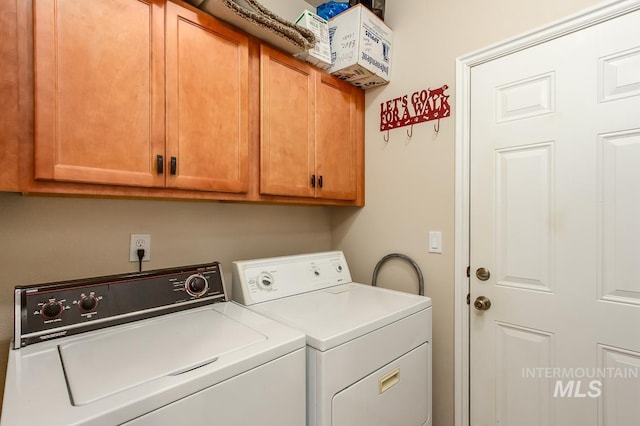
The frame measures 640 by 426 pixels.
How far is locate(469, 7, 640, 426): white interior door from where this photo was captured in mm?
1211

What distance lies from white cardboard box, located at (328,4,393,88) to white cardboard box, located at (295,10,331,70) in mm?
50

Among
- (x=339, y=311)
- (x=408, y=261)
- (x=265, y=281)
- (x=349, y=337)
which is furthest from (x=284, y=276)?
(x=408, y=261)

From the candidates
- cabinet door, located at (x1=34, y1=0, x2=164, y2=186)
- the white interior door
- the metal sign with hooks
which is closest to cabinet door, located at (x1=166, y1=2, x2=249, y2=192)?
cabinet door, located at (x1=34, y1=0, x2=164, y2=186)

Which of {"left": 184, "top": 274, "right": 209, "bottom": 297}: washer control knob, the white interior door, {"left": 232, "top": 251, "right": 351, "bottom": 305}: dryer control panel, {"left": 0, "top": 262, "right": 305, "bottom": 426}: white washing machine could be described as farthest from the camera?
{"left": 232, "top": 251, "right": 351, "bottom": 305}: dryer control panel

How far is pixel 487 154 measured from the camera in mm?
1536

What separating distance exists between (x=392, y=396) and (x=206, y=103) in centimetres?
143

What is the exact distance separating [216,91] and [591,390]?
6.46 ft

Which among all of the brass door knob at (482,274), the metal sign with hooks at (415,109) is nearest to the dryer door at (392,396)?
the brass door knob at (482,274)

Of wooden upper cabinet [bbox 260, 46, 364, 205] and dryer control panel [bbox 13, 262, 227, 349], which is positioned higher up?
wooden upper cabinet [bbox 260, 46, 364, 205]

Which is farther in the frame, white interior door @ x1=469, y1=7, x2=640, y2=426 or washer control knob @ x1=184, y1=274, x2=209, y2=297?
washer control knob @ x1=184, y1=274, x2=209, y2=297

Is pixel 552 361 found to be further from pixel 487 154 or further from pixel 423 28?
pixel 423 28

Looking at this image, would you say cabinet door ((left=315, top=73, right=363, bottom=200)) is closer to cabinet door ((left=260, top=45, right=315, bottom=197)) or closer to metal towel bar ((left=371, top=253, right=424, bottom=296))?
cabinet door ((left=260, top=45, right=315, bottom=197))

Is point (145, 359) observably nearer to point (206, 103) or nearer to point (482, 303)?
point (206, 103)

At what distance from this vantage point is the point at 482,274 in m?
1.55
